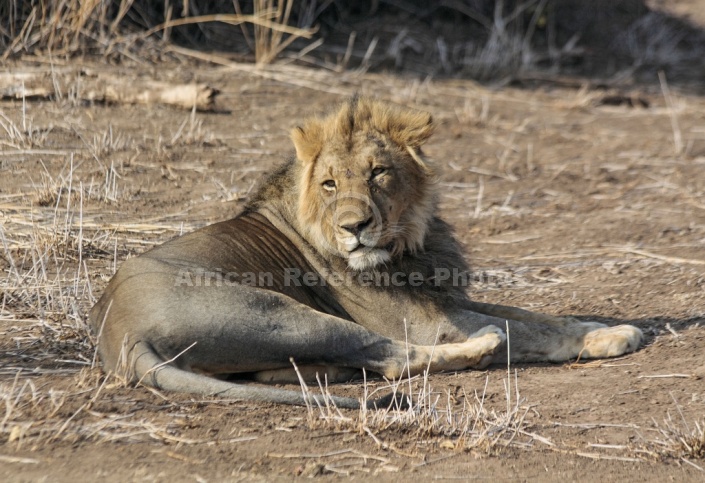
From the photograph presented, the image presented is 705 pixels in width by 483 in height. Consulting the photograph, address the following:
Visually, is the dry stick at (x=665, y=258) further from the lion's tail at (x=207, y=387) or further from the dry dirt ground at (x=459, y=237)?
the lion's tail at (x=207, y=387)

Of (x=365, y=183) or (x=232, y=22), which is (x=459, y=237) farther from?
(x=232, y=22)

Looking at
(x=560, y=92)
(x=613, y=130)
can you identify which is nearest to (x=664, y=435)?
(x=613, y=130)

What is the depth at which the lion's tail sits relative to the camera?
3.78 m

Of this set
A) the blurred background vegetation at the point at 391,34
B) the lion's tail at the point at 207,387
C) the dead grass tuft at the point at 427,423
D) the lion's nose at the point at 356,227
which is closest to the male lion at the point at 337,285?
the lion's nose at the point at 356,227

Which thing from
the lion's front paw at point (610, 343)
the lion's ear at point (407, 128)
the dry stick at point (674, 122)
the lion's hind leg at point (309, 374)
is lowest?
the lion's hind leg at point (309, 374)

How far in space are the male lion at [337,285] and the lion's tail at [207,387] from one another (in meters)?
0.15

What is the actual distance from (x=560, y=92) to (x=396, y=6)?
232 cm

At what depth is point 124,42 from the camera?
→ 30.2 ft

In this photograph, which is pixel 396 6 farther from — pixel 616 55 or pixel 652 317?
pixel 652 317

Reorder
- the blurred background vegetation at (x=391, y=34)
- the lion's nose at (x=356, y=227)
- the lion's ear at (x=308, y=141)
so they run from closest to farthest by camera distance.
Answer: the lion's nose at (x=356, y=227) < the lion's ear at (x=308, y=141) < the blurred background vegetation at (x=391, y=34)

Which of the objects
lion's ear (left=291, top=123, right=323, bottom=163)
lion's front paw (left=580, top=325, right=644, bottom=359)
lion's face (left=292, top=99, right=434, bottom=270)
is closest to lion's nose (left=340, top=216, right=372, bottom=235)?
lion's face (left=292, top=99, right=434, bottom=270)

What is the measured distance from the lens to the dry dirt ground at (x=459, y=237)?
345cm

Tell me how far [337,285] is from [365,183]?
0.56 m

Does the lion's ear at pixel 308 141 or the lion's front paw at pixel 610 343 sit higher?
the lion's ear at pixel 308 141
